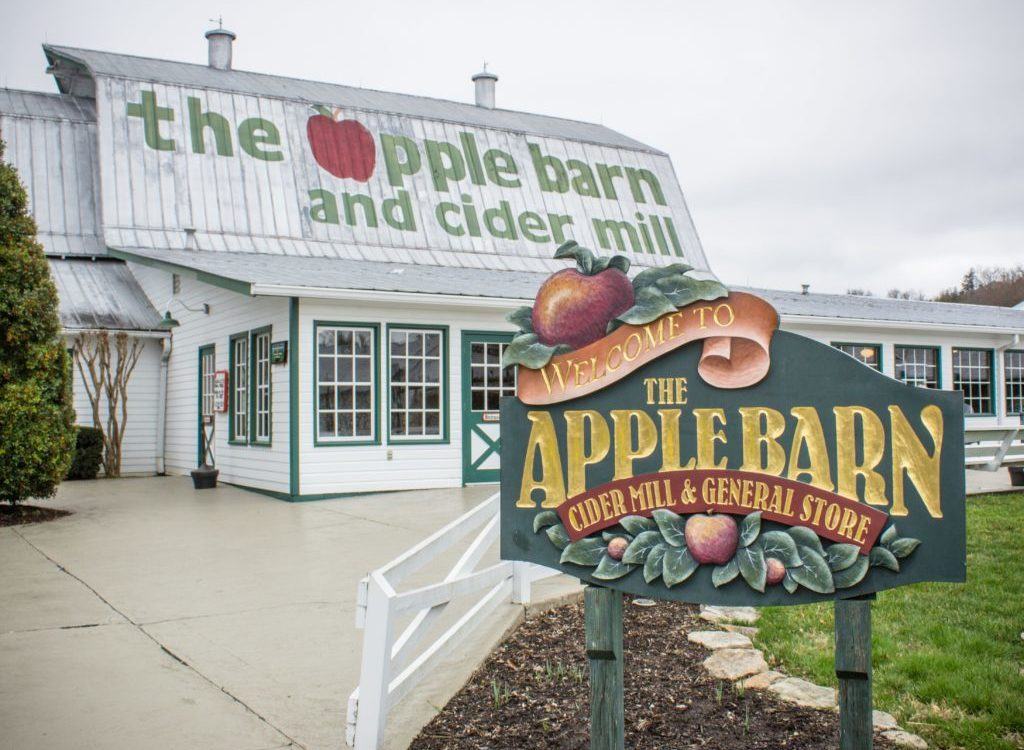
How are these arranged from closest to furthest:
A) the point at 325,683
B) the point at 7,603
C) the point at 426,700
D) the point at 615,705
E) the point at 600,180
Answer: the point at 615,705 → the point at 426,700 → the point at 325,683 → the point at 7,603 → the point at 600,180

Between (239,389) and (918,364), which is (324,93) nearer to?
(239,389)

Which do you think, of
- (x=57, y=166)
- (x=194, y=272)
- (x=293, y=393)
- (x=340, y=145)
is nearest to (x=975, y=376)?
(x=340, y=145)

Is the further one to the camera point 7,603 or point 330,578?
point 330,578

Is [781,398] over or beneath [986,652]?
over

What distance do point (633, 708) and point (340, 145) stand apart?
16296mm

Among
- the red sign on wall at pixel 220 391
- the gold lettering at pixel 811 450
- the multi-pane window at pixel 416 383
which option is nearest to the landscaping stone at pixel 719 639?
the gold lettering at pixel 811 450

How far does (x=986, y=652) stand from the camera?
4887 mm

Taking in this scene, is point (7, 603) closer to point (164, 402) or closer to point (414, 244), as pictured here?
point (164, 402)

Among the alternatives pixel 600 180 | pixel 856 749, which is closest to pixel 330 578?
pixel 856 749

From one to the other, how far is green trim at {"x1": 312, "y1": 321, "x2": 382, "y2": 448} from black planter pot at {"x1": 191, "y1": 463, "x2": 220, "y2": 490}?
2341 millimetres

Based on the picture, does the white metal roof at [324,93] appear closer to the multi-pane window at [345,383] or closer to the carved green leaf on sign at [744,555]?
the multi-pane window at [345,383]

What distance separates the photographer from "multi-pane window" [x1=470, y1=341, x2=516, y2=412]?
1354 cm

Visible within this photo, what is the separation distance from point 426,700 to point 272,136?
16.0 m

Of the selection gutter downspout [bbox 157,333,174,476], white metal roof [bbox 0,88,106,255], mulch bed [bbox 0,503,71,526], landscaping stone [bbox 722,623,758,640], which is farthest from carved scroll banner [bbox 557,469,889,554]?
white metal roof [bbox 0,88,106,255]
